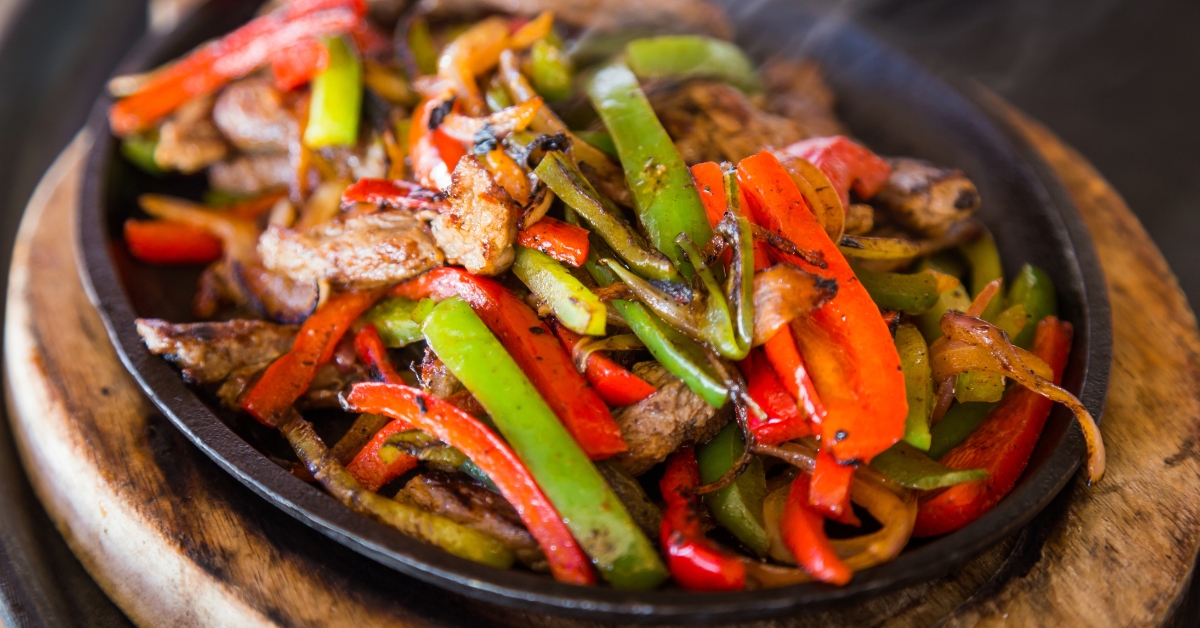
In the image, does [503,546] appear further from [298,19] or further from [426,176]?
[298,19]

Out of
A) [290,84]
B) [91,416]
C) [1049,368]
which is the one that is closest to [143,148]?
[290,84]

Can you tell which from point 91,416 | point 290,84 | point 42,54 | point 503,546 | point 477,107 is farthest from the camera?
point 42,54

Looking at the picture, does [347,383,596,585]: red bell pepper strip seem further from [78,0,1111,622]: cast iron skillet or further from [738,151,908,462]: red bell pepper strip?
[738,151,908,462]: red bell pepper strip

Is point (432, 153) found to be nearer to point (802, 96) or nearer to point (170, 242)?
point (170, 242)

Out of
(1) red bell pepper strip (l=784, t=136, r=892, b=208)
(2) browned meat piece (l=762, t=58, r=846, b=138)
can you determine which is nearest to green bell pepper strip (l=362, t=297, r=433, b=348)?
(1) red bell pepper strip (l=784, t=136, r=892, b=208)

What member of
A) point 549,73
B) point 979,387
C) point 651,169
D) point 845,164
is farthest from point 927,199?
point 549,73

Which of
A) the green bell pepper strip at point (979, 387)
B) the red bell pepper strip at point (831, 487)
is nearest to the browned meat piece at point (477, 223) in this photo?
the red bell pepper strip at point (831, 487)

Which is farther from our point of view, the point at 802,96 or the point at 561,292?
the point at 802,96
